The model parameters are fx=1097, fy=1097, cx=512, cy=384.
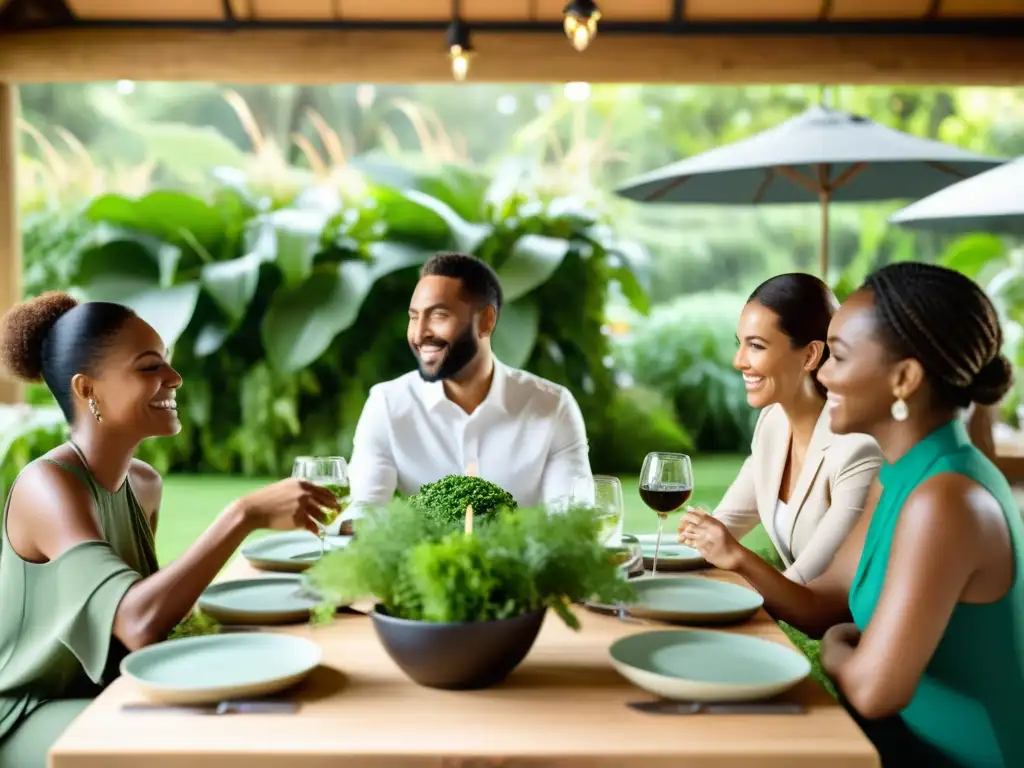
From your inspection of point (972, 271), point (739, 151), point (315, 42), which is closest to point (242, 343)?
point (315, 42)

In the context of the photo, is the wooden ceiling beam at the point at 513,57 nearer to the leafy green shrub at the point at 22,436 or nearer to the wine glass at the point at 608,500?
the leafy green shrub at the point at 22,436

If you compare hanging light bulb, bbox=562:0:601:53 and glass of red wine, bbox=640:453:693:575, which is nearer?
glass of red wine, bbox=640:453:693:575

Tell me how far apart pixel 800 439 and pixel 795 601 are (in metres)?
0.61

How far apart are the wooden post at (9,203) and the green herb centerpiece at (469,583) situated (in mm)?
4961

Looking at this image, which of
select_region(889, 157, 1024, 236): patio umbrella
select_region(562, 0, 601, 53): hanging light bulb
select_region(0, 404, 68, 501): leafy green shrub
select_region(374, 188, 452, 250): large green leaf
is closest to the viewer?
select_region(562, 0, 601, 53): hanging light bulb

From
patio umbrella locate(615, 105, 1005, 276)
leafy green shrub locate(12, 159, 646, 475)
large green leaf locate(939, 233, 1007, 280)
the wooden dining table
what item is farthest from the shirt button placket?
large green leaf locate(939, 233, 1007, 280)

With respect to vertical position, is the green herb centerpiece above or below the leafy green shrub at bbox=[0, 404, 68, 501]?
above

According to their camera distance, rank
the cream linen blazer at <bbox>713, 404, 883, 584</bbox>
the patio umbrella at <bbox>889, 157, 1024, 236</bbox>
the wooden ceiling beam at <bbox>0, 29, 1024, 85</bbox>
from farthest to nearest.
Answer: the wooden ceiling beam at <bbox>0, 29, 1024, 85</bbox>
the patio umbrella at <bbox>889, 157, 1024, 236</bbox>
the cream linen blazer at <bbox>713, 404, 883, 584</bbox>

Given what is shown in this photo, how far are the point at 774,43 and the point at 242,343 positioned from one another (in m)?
3.42

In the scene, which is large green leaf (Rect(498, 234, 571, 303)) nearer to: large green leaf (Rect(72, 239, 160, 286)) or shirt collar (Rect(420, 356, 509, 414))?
large green leaf (Rect(72, 239, 160, 286))

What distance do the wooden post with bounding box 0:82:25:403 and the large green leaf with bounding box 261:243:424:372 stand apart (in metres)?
1.33

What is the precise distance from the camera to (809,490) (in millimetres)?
2398

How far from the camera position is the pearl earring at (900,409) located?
1.63m

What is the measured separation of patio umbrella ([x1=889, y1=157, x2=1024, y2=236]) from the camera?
415 centimetres
